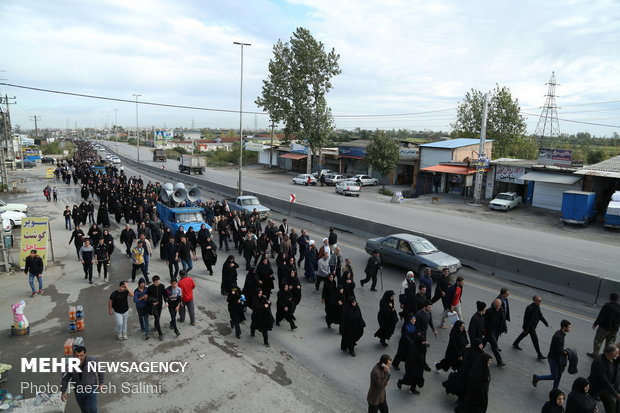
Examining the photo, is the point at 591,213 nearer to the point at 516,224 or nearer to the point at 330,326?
the point at 516,224

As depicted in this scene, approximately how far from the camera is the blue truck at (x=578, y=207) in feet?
79.5

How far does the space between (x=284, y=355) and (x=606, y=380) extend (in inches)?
220

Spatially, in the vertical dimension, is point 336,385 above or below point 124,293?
below

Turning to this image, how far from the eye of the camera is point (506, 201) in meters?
30.1

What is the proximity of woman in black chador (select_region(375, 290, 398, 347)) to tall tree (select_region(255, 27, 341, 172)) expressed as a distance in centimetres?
4093

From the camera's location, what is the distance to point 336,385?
733 cm

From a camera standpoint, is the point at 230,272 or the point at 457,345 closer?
the point at 457,345

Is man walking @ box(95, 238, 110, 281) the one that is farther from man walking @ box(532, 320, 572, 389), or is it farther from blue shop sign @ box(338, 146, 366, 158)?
blue shop sign @ box(338, 146, 366, 158)

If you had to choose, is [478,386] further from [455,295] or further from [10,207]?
[10,207]

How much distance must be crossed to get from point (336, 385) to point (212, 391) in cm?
223

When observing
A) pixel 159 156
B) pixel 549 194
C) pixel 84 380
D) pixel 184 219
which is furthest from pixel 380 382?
pixel 159 156

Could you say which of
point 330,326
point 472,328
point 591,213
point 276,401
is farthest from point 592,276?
point 591,213

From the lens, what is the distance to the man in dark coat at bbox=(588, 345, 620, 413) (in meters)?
6.11

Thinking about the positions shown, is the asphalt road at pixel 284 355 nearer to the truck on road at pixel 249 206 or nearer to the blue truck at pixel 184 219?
the blue truck at pixel 184 219
